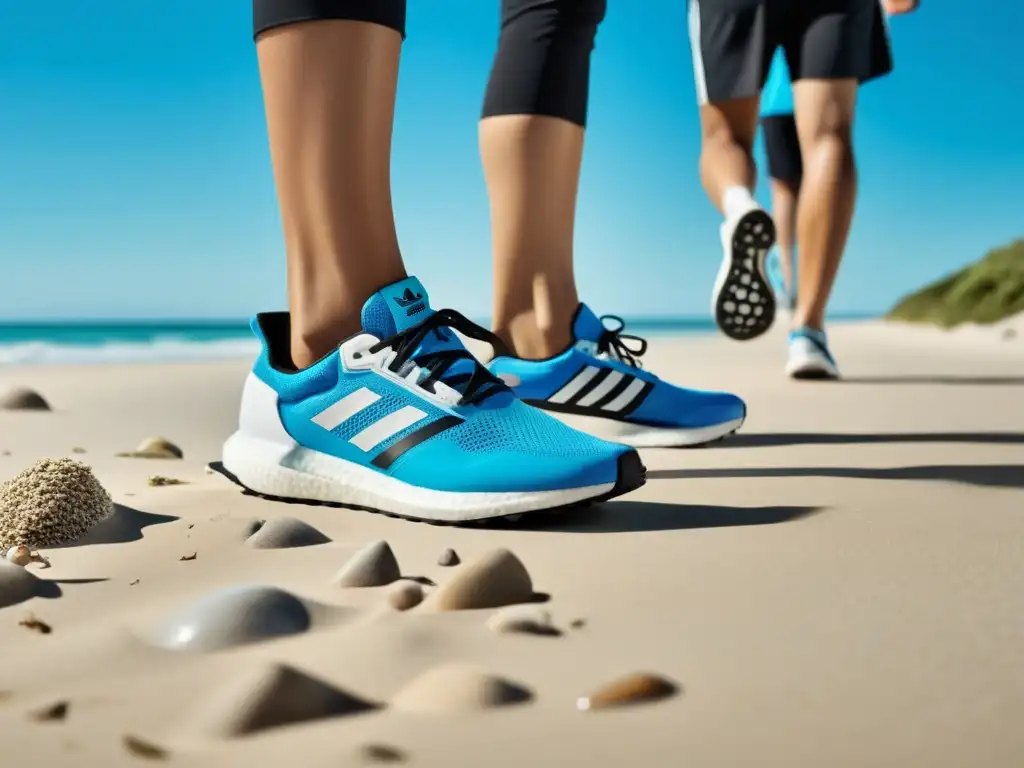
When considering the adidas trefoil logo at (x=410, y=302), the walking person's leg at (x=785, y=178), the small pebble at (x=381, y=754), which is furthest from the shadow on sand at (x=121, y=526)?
the walking person's leg at (x=785, y=178)

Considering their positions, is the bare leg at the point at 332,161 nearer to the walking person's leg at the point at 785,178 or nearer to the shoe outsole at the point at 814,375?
the shoe outsole at the point at 814,375

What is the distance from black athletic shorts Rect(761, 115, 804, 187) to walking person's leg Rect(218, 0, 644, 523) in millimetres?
4072

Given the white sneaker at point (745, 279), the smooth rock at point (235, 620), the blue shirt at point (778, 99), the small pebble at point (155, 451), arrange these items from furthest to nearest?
1. the blue shirt at point (778, 99)
2. the white sneaker at point (745, 279)
3. the small pebble at point (155, 451)
4. the smooth rock at point (235, 620)

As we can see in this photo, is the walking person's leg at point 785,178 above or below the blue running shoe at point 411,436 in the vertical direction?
above

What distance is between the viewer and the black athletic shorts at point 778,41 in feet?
11.8

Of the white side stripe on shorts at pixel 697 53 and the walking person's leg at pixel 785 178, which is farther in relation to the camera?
the walking person's leg at pixel 785 178

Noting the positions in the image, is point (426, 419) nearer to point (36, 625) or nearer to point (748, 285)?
point (36, 625)

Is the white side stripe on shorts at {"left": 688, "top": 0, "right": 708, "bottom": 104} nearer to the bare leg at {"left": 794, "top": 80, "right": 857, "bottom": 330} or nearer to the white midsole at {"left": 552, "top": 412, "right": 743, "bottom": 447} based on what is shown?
the bare leg at {"left": 794, "top": 80, "right": 857, "bottom": 330}

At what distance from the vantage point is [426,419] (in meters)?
1.33

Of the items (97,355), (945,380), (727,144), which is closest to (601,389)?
(727,144)

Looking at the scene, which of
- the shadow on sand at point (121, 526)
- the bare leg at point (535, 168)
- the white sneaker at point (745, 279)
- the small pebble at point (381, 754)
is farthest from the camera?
the white sneaker at point (745, 279)

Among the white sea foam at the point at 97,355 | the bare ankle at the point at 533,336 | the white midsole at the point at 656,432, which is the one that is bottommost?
the white sea foam at the point at 97,355

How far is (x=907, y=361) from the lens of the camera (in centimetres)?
538

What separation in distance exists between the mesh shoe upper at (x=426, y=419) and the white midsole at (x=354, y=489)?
12mm
